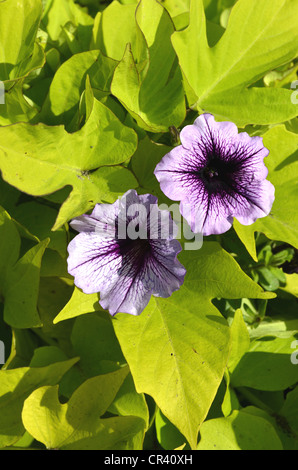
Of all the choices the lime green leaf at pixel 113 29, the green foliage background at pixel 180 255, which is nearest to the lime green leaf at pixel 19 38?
the green foliage background at pixel 180 255

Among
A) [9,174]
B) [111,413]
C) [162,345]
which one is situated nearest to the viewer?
[9,174]

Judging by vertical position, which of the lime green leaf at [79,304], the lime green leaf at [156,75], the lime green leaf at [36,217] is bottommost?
the lime green leaf at [79,304]

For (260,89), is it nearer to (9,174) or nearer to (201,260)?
(201,260)

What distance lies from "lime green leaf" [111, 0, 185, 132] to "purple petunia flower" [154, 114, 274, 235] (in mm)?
85

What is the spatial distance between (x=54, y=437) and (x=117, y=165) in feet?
1.45

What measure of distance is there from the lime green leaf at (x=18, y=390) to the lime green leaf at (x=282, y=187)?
37 centimetres

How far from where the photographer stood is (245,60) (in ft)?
2.61

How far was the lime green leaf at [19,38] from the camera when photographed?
0.73 metres

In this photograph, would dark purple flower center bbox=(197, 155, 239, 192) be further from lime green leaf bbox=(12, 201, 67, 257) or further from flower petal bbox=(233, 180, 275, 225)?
lime green leaf bbox=(12, 201, 67, 257)

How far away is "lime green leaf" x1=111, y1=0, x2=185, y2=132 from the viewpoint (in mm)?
734

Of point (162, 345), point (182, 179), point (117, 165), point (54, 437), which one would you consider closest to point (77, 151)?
point (117, 165)

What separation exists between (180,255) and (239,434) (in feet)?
1.04

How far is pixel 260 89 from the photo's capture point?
0.79 meters

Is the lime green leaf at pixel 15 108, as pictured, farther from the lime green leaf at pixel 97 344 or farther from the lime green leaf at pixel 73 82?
the lime green leaf at pixel 97 344
